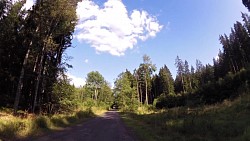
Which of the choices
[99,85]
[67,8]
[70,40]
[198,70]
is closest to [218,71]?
[198,70]

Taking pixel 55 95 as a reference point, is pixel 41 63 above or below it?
above

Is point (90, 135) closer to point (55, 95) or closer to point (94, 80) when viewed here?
point (55, 95)

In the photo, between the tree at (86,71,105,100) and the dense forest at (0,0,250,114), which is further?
the tree at (86,71,105,100)

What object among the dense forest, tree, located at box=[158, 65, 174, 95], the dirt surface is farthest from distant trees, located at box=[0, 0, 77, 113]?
tree, located at box=[158, 65, 174, 95]

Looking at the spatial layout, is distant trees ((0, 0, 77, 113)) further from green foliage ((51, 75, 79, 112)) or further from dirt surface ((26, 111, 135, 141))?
dirt surface ((26, 111, 135, 141))

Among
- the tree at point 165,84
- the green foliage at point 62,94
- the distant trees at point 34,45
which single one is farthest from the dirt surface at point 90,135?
the tree at point 165,84

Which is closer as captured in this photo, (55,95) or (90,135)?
(90,135)

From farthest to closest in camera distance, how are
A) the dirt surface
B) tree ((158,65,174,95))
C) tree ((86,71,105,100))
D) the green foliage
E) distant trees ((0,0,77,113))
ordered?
tree ((86,71,105,100))
tree ((158,65,174,95))
the green foliage
distant trees ((0,0,77,113))
the dirt surface

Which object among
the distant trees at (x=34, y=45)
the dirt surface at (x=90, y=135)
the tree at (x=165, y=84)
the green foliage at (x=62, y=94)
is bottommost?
the dirt surface at (x=90, y=135)

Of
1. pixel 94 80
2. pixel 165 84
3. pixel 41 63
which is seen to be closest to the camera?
pixel 41 63

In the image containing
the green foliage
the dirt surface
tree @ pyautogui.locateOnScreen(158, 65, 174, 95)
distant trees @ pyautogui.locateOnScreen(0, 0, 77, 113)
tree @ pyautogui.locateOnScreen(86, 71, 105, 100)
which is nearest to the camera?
the dirt surface

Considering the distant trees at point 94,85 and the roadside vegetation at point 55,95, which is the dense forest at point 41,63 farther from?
the distant trees at point 94,85

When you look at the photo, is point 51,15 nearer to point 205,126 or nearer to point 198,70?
point 205,126

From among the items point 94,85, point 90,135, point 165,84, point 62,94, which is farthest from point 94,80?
point 90,135
